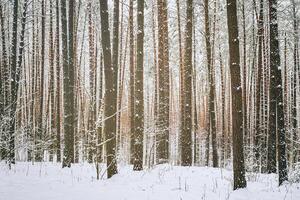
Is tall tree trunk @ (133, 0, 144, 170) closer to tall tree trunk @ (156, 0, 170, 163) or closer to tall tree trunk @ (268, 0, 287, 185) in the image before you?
tall tree trunk @ (156, 0, 170, 163)

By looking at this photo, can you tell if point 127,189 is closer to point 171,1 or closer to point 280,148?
point 280,148

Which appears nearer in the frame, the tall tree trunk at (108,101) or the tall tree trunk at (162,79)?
the tall tree trunk at (108,101)

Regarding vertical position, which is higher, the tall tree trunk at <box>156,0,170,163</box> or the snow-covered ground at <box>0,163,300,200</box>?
the tall tree trunk at <box>156,0,170,163</box>

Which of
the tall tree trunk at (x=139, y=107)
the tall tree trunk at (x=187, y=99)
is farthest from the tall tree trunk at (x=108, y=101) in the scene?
the tall tree trunk at (x=187, y=99)

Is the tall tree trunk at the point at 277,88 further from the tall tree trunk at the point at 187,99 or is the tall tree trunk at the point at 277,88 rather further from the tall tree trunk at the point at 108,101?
the tall tree trunk at the point at 187,99

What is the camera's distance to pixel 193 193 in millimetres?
6820

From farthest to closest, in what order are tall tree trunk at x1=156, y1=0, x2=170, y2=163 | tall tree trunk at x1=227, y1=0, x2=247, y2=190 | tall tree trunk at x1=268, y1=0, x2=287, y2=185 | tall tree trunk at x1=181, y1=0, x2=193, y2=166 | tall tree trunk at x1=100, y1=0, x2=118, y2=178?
tall tree trunk at x1=156, y1=0, x2=170, y2=163
tall tree trunk at x1=181, y1=0, x2=193, y2=166
tall tree trunk at x1=100, y1=0, x2=118, y2=178
tall tree trunk at x1=268, y1=0, x2=287, y2=185
tall tree trunk at x1=227, y1=0, x2=247, y2=190

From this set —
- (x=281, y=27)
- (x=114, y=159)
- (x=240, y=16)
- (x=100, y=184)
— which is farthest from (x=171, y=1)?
(x=100, y=184)

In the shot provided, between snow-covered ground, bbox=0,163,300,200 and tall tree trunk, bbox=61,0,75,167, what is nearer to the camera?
snow-covered ground, bbox=0,163,300,200

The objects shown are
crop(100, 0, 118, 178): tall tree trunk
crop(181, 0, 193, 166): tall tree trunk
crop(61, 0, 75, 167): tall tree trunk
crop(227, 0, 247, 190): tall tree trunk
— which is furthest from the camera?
crop(181, 0, 193, 166): tall tree trunk

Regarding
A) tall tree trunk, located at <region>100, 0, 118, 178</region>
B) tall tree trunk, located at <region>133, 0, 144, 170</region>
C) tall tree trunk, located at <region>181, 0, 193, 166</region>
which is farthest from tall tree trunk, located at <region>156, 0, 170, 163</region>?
tall tree trunk, located at <region>100, 0, 118, 178</region>

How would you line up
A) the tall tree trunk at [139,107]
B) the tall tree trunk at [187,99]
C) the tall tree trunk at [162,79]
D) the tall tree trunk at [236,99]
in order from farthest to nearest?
the tall tree trunk at [162,79]
the tall tree trunk at [187,99]
the tall tree trunk at [139,107]
the tall tree trunk at [236,99]

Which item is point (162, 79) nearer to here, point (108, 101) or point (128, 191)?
point (108, 101)

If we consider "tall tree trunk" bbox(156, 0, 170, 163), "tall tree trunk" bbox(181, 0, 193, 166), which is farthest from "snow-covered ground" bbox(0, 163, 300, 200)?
"tall tree trunk" bbox(156, 0, 170, 163)
